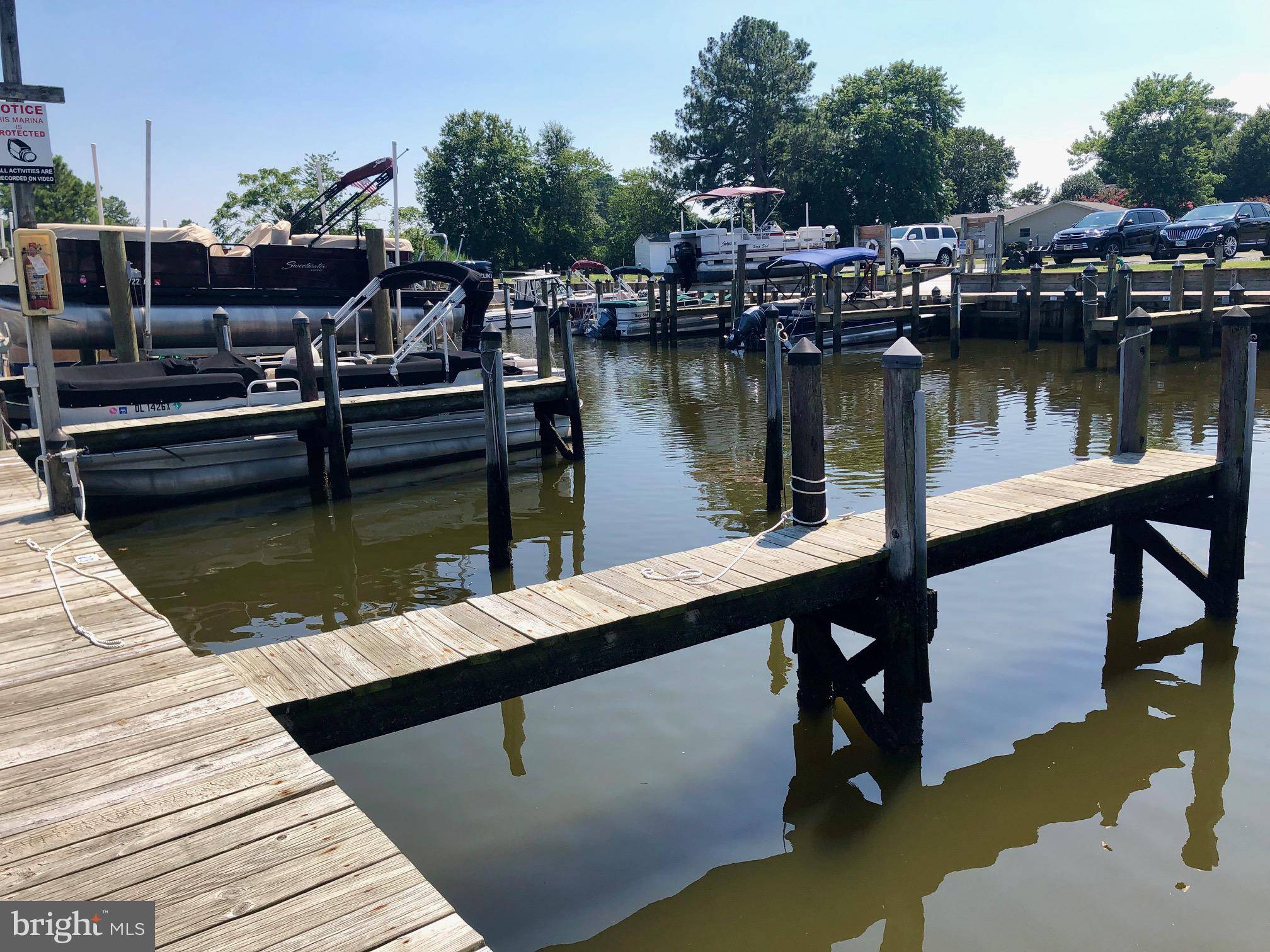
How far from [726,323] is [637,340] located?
13.0ft

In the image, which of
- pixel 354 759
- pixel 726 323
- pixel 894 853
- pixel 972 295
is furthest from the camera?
pixel 726 323

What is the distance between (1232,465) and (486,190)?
6537 centimetres

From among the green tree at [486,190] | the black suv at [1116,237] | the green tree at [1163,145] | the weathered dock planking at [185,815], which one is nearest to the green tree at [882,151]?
the green tree at [1163,145]

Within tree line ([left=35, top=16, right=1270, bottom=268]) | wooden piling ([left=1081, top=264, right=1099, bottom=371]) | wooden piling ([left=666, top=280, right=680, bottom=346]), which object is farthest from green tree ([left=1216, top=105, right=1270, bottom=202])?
wooden piling ([left=1081, top=264, right=1099, bottom=371])

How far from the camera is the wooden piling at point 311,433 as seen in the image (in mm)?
11844

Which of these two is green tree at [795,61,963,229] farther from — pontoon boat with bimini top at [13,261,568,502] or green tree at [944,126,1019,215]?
pontoon boat with bimini top at [13,261,568,502]

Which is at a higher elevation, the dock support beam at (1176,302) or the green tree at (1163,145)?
the green tree at (1163,145)

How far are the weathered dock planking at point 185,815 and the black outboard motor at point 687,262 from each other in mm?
→ 37068

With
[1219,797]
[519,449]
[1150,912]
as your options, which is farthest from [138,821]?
[519,449]

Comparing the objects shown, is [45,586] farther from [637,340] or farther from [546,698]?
[637,340]

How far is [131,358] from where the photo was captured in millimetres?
16250

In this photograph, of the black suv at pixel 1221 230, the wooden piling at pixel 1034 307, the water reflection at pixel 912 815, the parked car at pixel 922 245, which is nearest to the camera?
the water reflection at pixel 912 815

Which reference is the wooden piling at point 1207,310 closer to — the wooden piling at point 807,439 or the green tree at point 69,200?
the wooden piling at point 807,439

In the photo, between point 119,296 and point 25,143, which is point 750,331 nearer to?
point 119,296
